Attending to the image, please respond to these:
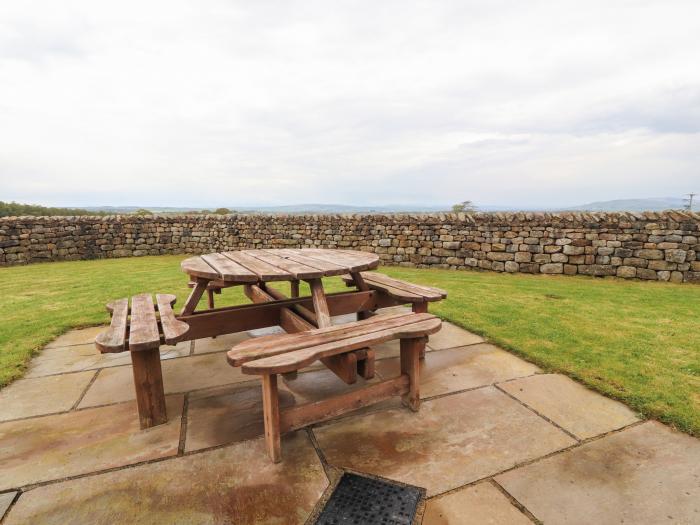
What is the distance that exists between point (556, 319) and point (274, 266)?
3702mm

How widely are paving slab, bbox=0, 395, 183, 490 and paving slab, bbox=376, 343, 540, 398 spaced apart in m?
1.72

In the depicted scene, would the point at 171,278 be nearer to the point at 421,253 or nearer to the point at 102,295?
the point at 102,295

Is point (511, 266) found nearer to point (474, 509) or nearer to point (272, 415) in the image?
point (474, 509)

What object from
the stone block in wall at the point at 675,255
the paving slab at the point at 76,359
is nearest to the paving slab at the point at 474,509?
the paving slab at the point at 76,359

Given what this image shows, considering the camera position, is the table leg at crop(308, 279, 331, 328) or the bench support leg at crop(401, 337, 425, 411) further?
the table leg at crop(308, 279, 331, 328)

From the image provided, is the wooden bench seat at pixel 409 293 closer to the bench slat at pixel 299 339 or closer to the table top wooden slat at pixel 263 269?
the bench slat at pixel 299 339

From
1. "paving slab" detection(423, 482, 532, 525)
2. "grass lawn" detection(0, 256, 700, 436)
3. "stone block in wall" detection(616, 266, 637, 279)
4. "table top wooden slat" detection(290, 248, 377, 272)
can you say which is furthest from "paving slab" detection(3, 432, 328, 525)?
"stone block in wall" detection(616, 266, 637, 279)

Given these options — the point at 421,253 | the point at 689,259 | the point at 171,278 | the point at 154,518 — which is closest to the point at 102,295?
the point at 171,278

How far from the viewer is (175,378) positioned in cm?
309

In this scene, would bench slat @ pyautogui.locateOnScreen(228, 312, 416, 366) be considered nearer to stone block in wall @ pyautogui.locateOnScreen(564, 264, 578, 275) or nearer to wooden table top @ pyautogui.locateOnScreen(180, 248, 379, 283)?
wooden table top @ pyautogui.locateOnScreen(180, 248, 379, 283)

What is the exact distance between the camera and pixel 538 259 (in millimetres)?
Result: 8867

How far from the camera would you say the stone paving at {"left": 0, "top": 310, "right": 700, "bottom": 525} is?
Result: 5.63ft

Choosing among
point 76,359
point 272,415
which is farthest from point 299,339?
point 76,359

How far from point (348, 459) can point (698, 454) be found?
78.0 inches
